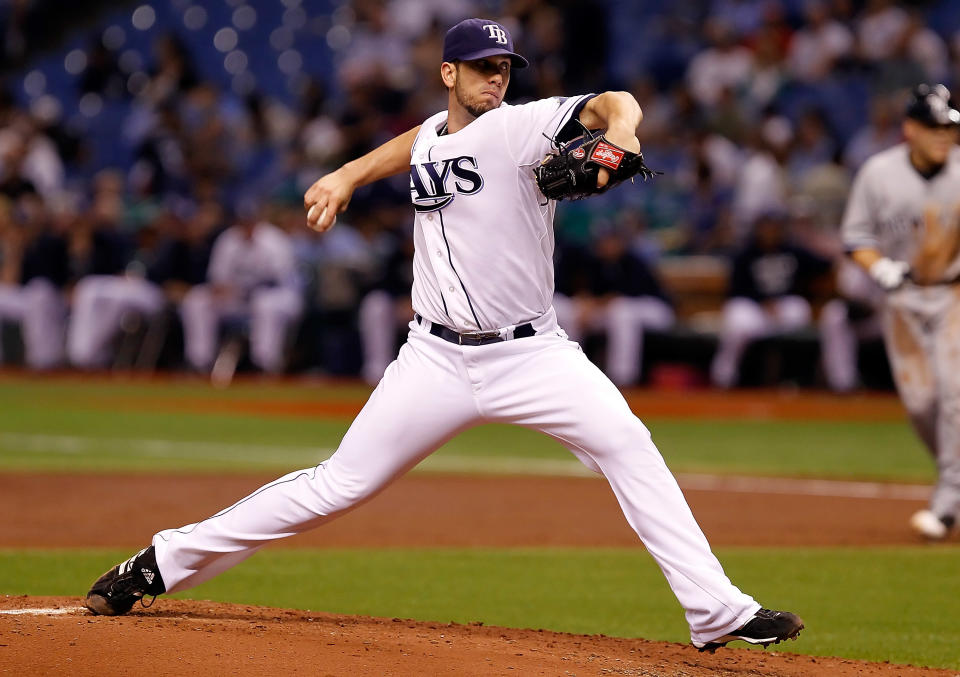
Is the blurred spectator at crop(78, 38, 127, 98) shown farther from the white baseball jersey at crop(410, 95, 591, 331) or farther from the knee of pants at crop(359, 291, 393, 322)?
the white baseball jersey at crop(410, 95, 591, 331)

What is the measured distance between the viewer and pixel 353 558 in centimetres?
703

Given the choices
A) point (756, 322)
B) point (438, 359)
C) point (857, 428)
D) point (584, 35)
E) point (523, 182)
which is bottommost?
point (857, 428)

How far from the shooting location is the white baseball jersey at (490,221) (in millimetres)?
4398

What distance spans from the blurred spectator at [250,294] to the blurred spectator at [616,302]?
3448 mm

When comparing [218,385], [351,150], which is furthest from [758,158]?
[218,385]

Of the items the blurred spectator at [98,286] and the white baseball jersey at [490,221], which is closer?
the white baseball jersey at [490,221]

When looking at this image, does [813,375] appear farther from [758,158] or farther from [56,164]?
[56,164]

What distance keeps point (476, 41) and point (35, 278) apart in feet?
47.1

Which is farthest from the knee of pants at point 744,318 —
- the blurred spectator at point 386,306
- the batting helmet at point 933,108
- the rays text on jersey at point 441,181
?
the rays text on jersey at point 441,181

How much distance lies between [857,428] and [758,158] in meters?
3.90

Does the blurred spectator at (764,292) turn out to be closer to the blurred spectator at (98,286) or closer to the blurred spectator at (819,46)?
the blurred spectator at (819,46)

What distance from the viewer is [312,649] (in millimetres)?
4340

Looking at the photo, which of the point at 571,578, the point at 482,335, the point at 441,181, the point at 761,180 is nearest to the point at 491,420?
the point at 482,335

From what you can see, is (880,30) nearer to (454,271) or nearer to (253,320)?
(253,320)
